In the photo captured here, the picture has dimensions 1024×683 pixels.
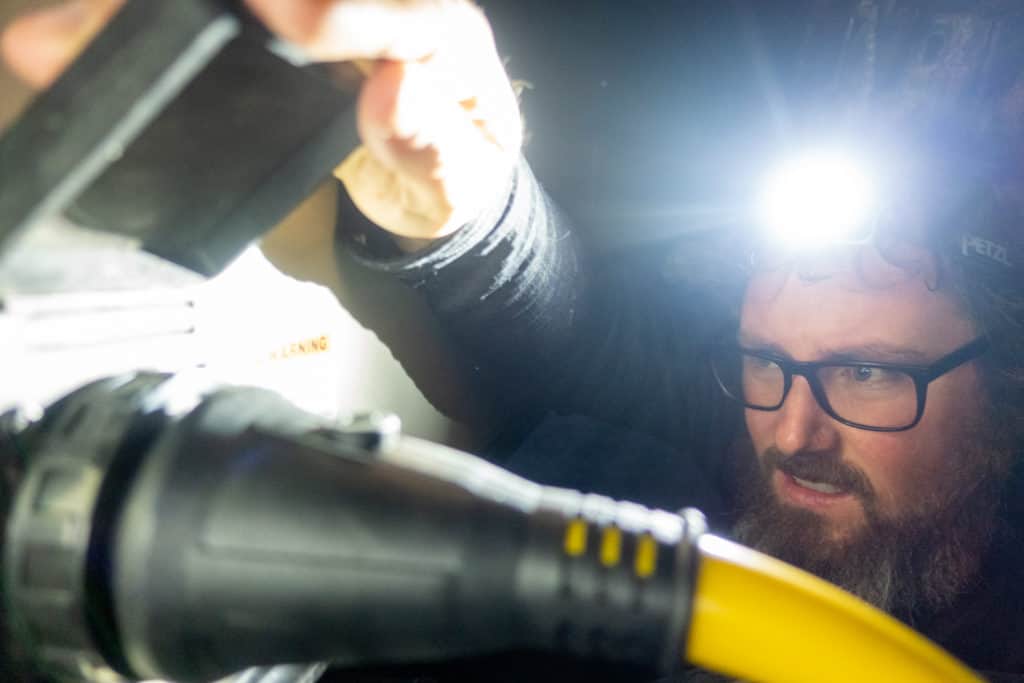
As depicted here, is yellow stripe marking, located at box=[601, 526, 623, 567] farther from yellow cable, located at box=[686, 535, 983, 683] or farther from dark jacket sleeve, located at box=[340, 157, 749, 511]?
dark jacket sleeve, located at box=[340, 157, 749, 511]

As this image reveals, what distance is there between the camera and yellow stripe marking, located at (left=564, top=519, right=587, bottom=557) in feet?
0.85

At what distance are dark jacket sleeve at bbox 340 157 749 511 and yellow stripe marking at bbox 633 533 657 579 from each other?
1.41ft

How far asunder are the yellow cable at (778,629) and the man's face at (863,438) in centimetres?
95

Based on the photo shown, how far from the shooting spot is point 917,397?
1.11 meters

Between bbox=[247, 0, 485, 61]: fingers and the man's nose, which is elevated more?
bbox=[247, 0, 485, 61]: fingers

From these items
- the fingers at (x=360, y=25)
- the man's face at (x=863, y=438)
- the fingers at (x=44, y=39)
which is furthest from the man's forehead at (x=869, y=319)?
the fingers at (x=44, y=39)

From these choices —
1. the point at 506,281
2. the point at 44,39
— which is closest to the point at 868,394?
the point at 506,281

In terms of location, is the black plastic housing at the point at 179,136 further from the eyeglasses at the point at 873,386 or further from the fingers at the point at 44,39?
the eyeglasses at the point at 873,386

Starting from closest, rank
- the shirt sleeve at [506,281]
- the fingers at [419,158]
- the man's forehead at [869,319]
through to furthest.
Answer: the fingers at [419,158] → the shirt sleeve at [506,281] → the man's forehead at [869,319]

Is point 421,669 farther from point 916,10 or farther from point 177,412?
point 916,10

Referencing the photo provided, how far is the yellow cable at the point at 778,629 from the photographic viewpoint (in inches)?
10.2

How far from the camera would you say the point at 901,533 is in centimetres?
117

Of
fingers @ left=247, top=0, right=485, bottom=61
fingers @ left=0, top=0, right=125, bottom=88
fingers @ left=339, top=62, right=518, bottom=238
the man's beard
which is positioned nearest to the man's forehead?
the man's beard

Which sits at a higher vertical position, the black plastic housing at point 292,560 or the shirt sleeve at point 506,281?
the black plastic housing at point 292,560
